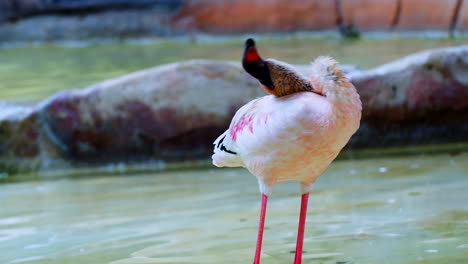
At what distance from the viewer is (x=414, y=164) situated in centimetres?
545

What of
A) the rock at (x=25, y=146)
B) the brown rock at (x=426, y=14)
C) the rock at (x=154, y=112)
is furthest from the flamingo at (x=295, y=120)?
the brown rock at (x=426, y=14)

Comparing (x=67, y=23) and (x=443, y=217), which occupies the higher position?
(x=67, y=23)

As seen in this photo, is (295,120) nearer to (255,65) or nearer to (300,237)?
(255,65)

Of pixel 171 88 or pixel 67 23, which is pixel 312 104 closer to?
pixel 171 88

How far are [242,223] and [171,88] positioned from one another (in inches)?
79.0

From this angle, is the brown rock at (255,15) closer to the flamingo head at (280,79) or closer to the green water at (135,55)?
the green water at (135,55)

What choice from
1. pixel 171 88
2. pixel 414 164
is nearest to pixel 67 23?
pixel 171 88

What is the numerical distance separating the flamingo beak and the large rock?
3.08 m

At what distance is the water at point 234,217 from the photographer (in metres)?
3.62

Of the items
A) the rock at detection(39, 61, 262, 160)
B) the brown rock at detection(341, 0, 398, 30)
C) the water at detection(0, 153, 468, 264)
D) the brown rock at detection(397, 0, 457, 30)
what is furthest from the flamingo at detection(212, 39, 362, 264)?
the brown rock at detection(341, 0, 398, 30)

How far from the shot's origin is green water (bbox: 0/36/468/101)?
9.48 metres

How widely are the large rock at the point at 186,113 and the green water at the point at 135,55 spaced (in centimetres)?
227

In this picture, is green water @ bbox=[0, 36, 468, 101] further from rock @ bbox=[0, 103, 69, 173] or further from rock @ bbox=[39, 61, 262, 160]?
rock @ bbox=[39, 61, 262, 160]

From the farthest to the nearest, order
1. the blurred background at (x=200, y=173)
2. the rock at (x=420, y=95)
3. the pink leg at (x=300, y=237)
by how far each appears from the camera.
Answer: the rock at (x=420, y=95)
the blurred background at (x=200, y=173)
the pink leg at (x=300, y=237)
